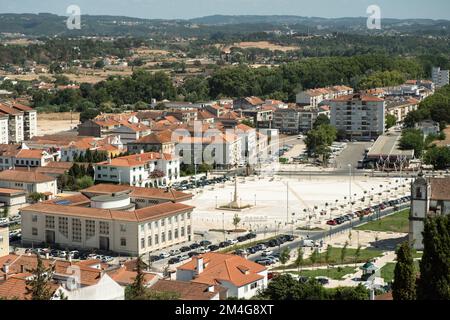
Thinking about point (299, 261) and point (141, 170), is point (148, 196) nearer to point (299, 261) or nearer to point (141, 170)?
point (299, 261)

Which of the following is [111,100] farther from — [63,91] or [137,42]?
[137,42]

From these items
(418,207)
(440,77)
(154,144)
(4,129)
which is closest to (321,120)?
(154,144)

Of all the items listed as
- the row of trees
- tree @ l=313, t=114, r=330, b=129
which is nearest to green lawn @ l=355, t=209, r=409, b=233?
the row of trees

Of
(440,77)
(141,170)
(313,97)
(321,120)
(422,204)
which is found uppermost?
(440,77)

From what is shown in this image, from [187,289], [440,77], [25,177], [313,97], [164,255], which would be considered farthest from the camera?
[440,77]

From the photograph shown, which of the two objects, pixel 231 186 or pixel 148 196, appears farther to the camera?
pixel 231 186

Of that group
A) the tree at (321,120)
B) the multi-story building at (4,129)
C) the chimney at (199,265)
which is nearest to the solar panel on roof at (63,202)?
the chimney at (199,265)

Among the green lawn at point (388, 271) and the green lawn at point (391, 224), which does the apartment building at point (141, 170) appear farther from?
the green lawn at point (388, 271)
